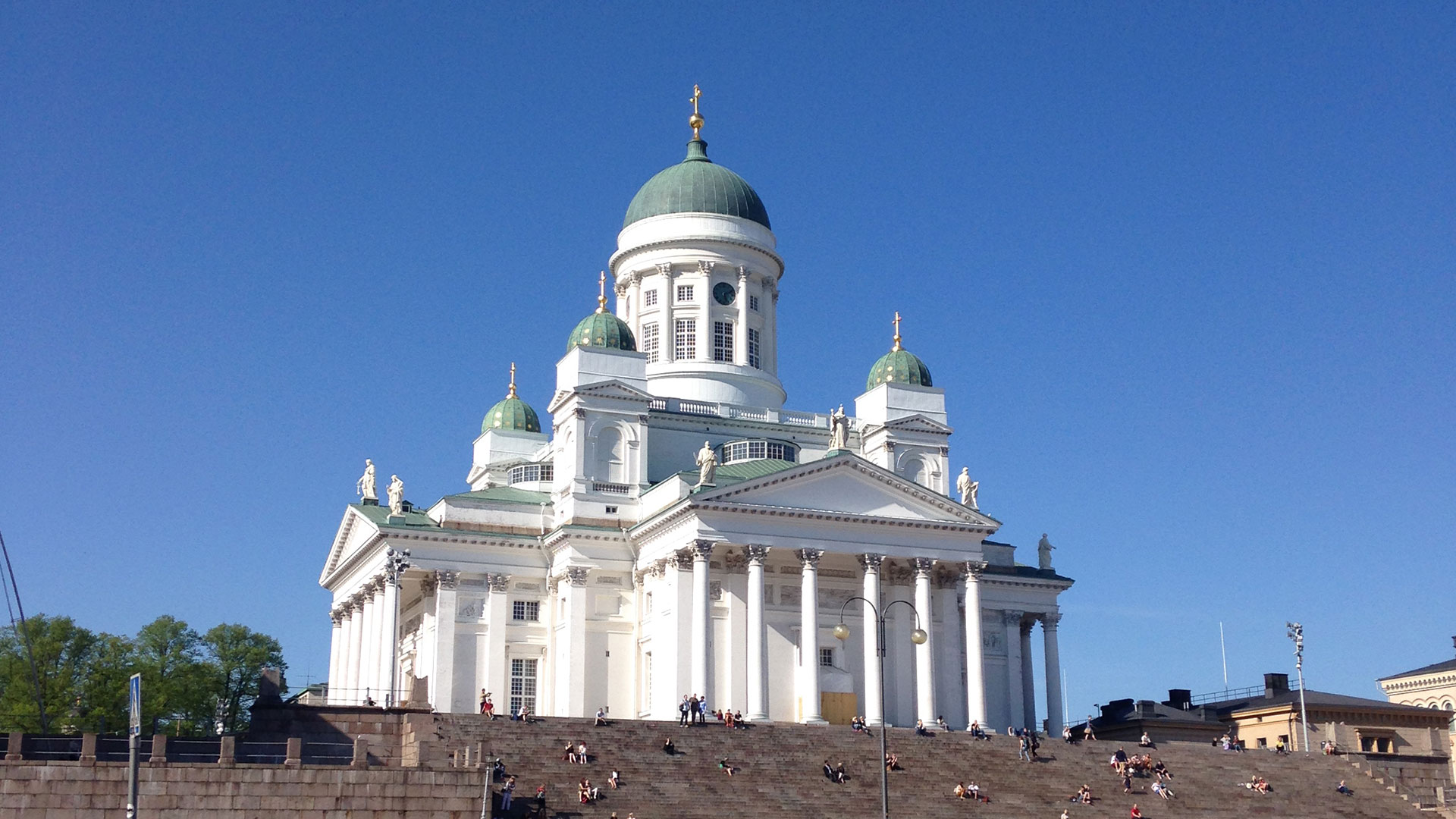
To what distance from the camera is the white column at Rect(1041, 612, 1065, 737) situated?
6612 cm

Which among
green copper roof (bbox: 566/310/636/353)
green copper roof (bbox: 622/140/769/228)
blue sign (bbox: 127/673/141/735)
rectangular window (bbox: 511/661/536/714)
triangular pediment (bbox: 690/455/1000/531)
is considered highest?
green copper roof (bbox: 622/140/769/228)

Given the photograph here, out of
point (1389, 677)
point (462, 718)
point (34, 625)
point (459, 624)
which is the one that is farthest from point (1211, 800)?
point (34, 625)

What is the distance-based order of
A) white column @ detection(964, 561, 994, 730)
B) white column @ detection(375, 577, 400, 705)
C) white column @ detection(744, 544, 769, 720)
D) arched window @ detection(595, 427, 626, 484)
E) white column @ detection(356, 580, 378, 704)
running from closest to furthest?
white column @ detection(744, 544, 769, 720)
white column @ detection(375, 577, 400, 705)
white column @ detection(964, 561, 994, 730)
arched window @ detection(595, 427, 626, 484)
white column @ detection(356, 580, 378, 704)

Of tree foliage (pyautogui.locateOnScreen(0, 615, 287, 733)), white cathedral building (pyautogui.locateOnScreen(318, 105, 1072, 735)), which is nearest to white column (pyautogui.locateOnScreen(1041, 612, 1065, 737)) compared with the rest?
white cathedral building (pyautogui.locateOnScreen(318, 105, 1072, 735))

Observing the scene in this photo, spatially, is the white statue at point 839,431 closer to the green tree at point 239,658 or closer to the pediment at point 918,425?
the pediment at point 918,425

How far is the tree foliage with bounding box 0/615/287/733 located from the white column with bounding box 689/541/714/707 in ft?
73.4

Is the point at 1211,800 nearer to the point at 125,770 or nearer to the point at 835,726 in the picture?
the point at 835,726

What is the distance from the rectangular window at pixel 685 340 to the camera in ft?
227

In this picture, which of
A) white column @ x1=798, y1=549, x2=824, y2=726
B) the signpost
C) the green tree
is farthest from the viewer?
the green tree

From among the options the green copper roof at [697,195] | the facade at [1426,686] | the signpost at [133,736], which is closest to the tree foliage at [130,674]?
the green copper roof at [697,195]

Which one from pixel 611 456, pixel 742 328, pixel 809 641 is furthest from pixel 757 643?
pixel 742 328

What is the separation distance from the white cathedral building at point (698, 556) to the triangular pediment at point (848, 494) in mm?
83

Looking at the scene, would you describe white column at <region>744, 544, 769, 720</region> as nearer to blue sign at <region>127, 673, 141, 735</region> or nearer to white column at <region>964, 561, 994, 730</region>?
white column at <region>964, 561, 994, 730</region>

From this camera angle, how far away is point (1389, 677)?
8838 cm
